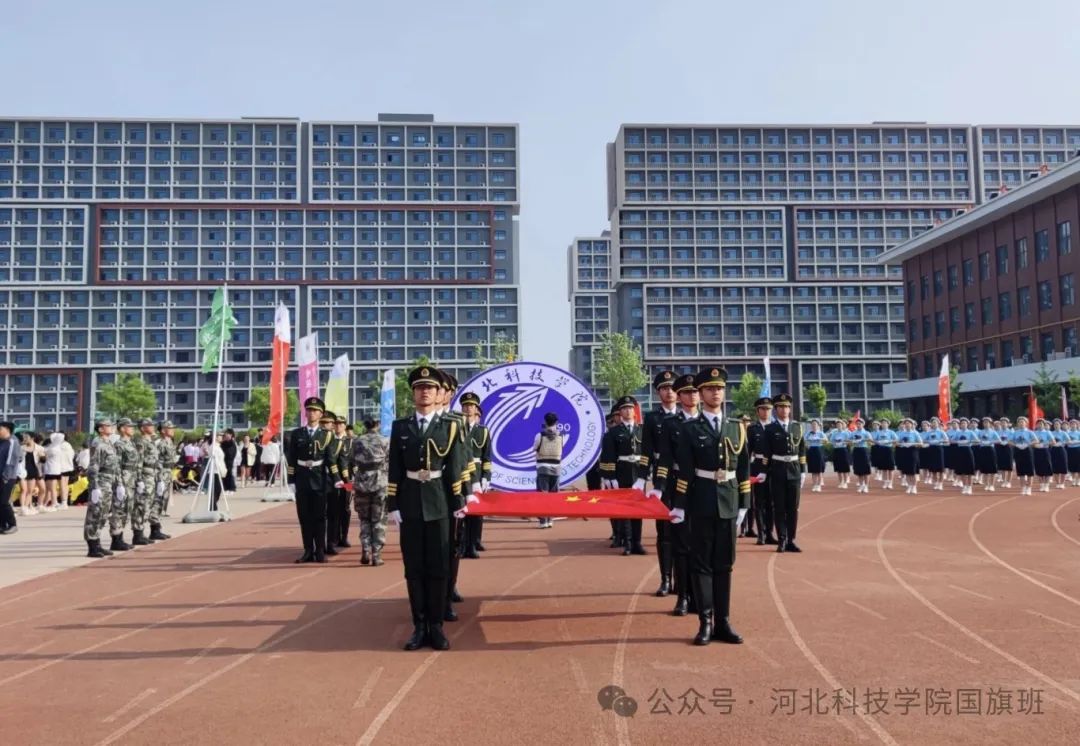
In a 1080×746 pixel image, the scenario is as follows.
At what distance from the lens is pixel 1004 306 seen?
2251 inches

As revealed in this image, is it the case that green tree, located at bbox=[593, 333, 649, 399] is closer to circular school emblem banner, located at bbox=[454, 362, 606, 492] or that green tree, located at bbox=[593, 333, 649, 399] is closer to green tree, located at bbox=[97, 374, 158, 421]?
green tree, located at bbox=[97, 374, 158, 421]

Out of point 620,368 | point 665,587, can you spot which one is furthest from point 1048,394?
point 665,587

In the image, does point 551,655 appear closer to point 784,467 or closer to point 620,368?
point 784,467

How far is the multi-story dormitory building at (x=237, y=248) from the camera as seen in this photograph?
87.4 metres

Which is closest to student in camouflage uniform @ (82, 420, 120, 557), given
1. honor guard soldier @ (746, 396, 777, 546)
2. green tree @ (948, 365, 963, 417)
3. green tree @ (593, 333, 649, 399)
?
honor guard soldier @ (746, 396, 777, 546)

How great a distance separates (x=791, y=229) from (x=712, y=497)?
93540 mm

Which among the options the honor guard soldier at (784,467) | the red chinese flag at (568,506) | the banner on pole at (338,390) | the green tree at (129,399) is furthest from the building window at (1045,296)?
the green tree at (129,399)

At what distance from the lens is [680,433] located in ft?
23.4

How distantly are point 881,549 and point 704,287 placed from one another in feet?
274

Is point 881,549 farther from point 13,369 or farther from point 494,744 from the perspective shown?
point 13,369

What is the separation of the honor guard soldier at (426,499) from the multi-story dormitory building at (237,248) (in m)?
84.4

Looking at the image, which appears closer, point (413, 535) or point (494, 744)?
point (494, 744)

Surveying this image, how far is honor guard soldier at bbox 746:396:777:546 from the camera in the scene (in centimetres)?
1176

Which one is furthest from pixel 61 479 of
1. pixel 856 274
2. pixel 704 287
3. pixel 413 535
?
pixel 856 274
